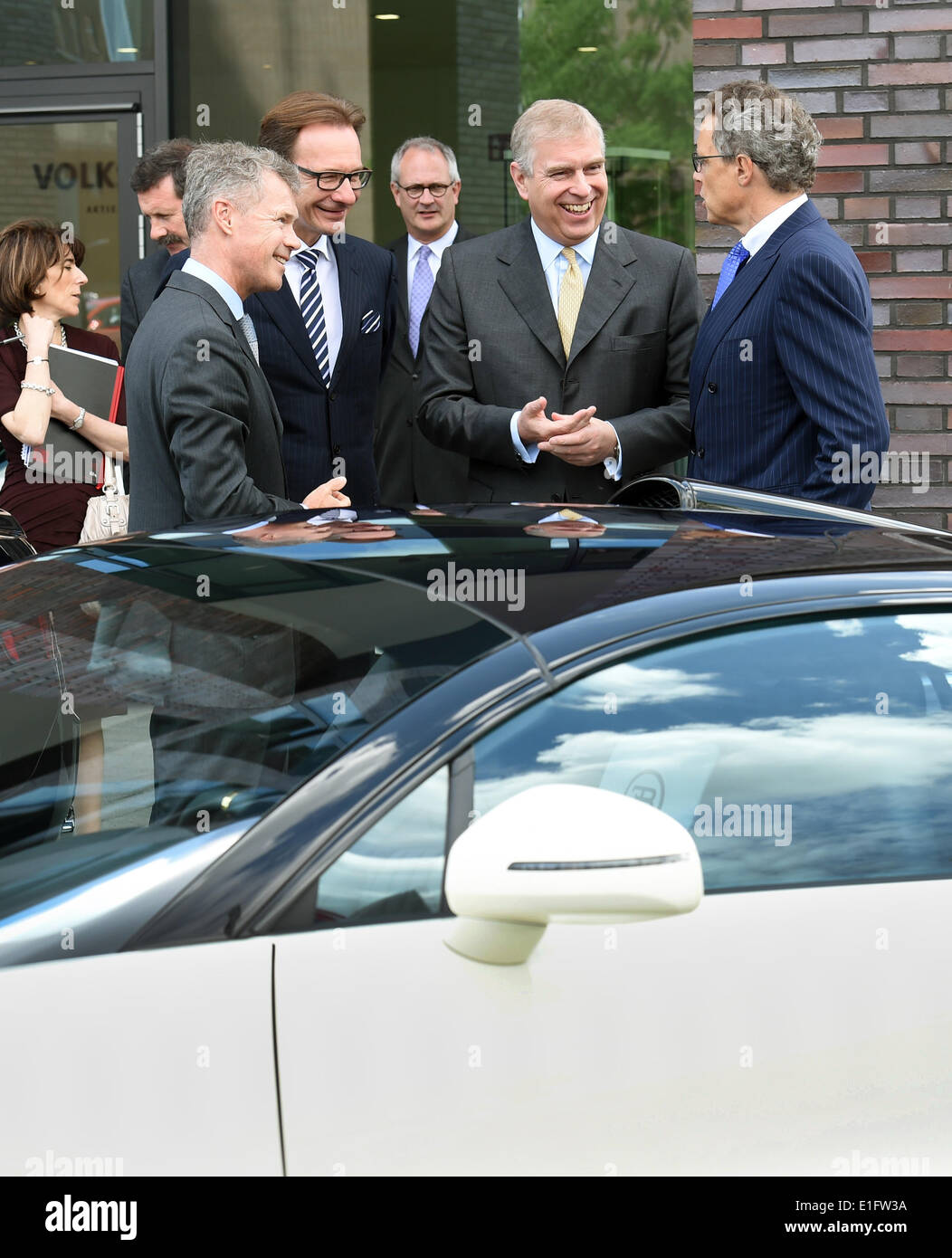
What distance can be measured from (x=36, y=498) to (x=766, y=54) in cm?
321

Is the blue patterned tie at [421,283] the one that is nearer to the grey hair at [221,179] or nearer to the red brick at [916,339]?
the red brick at [916,339]

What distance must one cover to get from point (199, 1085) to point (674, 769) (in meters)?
0.72

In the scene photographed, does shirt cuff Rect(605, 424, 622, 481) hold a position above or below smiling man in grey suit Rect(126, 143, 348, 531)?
below

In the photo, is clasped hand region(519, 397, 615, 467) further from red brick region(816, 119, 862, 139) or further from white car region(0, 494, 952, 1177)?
red brick region(816, 119, 862, 139)

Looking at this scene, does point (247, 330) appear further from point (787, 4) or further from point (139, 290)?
point (787, 4)

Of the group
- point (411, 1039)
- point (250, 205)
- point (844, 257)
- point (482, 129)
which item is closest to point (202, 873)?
point (411, 1039)

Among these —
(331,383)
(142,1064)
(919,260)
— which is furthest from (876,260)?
(142,1064)

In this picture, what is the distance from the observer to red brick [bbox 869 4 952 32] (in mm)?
5918

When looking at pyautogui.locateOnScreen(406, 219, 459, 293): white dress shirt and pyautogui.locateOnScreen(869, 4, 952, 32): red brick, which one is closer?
pyautogui.locateOnScreen(406, 219, 459, 293): white dress shirt

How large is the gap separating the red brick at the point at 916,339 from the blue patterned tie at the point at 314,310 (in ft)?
7.78

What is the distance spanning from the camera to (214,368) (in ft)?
11.6

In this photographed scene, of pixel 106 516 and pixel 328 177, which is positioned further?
pixel 106 516

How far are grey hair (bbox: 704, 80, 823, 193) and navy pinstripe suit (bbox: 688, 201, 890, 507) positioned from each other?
10 centimetres

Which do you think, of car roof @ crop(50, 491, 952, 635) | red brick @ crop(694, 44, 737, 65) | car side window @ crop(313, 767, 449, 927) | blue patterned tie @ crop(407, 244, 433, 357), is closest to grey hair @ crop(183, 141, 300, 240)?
car roof @ crop(50, 491, 952, 635)
